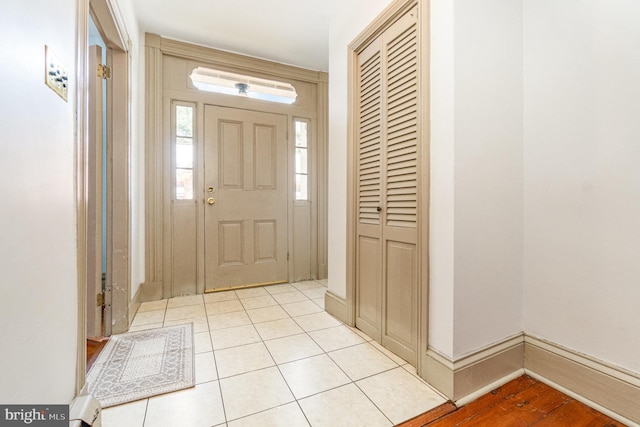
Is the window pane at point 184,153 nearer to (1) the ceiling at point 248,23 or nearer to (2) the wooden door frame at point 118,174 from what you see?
(2) the wooden door frame at point 118,174

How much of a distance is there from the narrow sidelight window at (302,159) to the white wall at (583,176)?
89.8 inches

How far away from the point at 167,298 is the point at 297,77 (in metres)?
2.82

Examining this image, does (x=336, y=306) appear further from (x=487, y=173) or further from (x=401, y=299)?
(x=487, y=173)

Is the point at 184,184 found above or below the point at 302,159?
below

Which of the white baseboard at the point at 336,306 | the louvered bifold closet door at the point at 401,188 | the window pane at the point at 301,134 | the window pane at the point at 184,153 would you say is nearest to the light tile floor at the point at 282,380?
the white baseboard at the point at 336,306

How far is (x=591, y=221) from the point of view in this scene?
52.5 inches

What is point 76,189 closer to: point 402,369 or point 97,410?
point 97,410

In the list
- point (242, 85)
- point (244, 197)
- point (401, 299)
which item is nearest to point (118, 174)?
point (244, 197)

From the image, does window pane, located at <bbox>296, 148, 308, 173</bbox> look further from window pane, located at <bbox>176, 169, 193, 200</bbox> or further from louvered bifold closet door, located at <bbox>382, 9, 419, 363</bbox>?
louvered bifold closet door, located at <bbox>382, 9, 419, 363</bbox>

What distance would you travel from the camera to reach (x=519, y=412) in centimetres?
126

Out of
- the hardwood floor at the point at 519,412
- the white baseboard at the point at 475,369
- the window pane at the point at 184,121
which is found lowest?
the hardwood floor at the point at 519,412

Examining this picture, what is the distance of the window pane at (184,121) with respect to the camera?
2861 mm

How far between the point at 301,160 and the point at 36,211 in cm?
272

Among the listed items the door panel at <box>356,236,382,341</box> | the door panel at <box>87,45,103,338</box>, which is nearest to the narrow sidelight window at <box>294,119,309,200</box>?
the door panel at <box>356,236,382,341</box>
